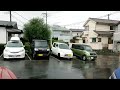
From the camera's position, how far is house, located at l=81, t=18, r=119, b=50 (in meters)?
30.5

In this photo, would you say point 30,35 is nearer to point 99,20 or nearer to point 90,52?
point 90,52

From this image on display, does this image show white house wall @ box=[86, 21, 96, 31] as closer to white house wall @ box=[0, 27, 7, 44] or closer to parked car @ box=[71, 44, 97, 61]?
parked car @ box=[71, 44, 97, 61]

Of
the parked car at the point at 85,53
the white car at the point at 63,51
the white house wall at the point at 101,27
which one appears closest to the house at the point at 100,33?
the white house wall at the point at 101,27

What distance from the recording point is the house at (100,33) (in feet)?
100

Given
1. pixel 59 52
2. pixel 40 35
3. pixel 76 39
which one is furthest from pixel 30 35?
pixel 76 39

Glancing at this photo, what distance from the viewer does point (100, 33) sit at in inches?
1220

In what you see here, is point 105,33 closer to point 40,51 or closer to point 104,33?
point 104,33

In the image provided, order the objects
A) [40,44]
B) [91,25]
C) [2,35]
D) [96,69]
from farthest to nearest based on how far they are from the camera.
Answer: [91,25] → [2,35] → [40,44] → [96,69]

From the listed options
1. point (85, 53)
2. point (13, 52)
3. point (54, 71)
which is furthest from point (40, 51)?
point (54, 71)

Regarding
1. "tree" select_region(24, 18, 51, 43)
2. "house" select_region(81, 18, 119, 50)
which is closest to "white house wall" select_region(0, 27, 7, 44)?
"tree" select_region(24, 18, 51, 43)

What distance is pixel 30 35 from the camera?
2475 centimetres

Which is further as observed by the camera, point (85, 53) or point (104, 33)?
point (104, 33)

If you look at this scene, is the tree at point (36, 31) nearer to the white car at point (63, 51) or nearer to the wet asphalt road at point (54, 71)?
the white car at point (63, 51)
